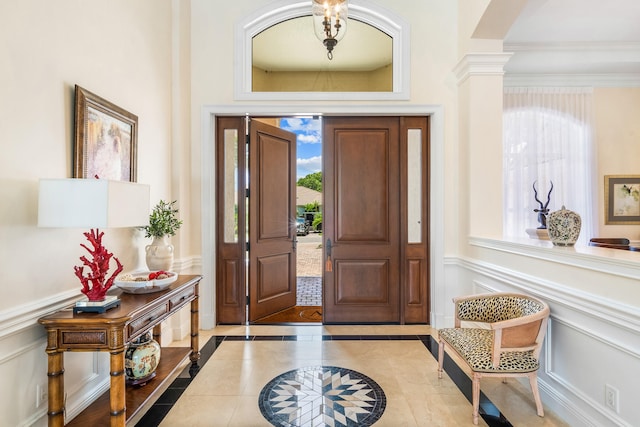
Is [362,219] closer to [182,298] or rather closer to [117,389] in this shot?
[182,298]

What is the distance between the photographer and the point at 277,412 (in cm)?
229

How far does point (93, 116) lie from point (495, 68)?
3.71 m

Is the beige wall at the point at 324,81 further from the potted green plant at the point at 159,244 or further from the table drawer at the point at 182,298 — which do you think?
the table drawer at the point at 182,298

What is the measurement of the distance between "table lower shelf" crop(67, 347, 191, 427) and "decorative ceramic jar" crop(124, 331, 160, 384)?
6 cm

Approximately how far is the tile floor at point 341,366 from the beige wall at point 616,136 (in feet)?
12.4

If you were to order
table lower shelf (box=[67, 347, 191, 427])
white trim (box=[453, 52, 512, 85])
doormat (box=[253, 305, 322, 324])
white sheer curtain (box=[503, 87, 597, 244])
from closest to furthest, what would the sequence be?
table lower shelf (box=[67, 347, 191, 427]) → white trim (box=[453, 52, 512, 85]) → doormat (box=[253, 305, 322, 324]) → white sheer curtain (box=[503, 87, 597, 244])

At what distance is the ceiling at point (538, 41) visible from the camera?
3.79 m

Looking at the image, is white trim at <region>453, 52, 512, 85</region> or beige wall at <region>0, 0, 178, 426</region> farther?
white trim at <region>453, 52, 512, 85</region>

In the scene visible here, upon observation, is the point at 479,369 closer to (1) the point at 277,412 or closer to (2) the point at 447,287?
(1) the point at 277,412

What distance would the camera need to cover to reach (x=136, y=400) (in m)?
2.15

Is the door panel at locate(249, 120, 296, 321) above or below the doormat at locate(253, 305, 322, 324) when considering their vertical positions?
above

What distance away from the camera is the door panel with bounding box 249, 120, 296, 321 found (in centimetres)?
408

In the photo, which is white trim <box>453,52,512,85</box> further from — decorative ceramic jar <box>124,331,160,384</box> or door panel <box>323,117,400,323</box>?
decorative ceramic jar <box>124,331,160,384</box>

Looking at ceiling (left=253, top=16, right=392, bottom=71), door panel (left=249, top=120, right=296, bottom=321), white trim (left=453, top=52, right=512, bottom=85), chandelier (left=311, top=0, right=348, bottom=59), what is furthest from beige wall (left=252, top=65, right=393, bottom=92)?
chandelier (left=311, top=0, right=348, bottom=59)
